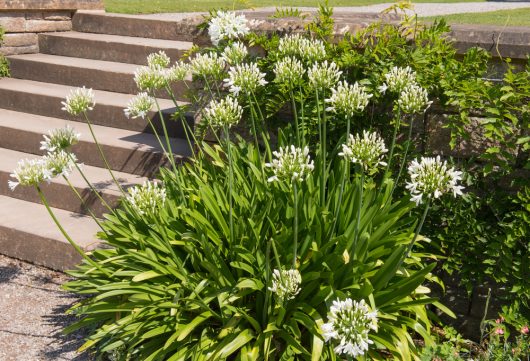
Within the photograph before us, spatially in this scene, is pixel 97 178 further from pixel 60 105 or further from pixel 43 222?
pixel 60 105

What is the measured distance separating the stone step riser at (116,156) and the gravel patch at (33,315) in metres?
1.17

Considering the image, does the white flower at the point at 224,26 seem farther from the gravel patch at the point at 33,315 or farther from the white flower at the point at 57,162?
the gravel patch at the point at 33,315

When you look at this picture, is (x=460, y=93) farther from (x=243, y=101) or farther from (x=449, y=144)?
(x=243, y=101)

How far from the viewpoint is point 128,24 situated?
8023 millimetres

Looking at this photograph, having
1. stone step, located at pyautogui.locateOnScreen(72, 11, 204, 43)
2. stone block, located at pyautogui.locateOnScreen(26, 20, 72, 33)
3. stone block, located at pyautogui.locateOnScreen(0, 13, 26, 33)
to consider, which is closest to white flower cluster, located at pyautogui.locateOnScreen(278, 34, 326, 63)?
stone step, located at pyautogui.locateOnScreen(72, 11, 204, 43)

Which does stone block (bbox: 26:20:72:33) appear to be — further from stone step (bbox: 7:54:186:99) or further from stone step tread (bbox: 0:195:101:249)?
stone step tread (bbox: 0:195:101:249)

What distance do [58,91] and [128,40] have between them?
1.19m

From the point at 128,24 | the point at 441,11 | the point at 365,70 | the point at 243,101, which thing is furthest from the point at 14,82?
the point at 441,11

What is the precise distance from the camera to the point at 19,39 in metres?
7.88

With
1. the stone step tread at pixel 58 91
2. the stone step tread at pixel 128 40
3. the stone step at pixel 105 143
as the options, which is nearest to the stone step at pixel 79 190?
the stone step at pixel 105 143

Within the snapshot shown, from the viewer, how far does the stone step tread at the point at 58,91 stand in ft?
21.0

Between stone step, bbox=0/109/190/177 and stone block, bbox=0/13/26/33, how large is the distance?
5.07 feet

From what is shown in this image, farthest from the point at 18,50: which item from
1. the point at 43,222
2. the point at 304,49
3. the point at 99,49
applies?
the point at 304,49

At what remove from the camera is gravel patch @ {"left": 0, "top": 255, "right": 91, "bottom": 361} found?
3.86 meters
